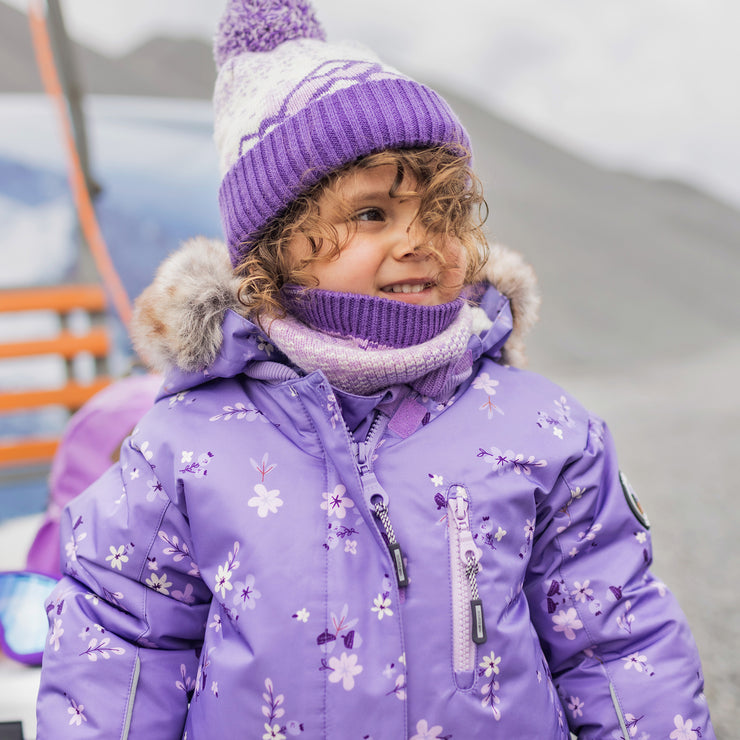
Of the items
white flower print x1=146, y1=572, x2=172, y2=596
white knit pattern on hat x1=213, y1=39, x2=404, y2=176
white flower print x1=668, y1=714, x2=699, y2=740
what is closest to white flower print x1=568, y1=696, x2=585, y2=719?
white flower print x1=668, y1=714, x2=699, y2=740

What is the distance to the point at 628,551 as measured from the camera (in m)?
0.91

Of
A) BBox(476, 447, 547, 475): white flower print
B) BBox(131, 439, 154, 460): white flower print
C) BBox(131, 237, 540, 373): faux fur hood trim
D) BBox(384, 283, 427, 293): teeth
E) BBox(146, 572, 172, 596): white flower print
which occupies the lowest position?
BBox(146, 572, 172, 596): white flower print

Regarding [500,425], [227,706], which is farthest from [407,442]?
[227,706]

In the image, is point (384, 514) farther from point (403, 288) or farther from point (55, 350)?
point (55, 350)

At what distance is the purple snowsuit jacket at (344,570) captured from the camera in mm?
764

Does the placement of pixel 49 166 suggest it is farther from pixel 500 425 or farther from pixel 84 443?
pixel 500 425

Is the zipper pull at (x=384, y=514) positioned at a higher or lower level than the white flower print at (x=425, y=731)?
higher

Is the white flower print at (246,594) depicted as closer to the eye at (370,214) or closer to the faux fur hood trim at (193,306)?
the faux fur hood trim at (193,306)

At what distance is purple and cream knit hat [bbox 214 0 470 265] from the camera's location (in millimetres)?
854

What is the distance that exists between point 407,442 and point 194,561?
299mm

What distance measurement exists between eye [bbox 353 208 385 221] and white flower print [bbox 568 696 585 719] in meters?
0.67

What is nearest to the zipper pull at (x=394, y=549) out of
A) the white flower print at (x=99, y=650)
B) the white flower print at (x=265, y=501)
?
the white flower print at (x=265, y=501)

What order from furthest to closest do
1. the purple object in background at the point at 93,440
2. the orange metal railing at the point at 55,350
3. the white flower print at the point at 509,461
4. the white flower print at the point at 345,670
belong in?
the orange metal railing at the point at 55,350 < the purple object in background at the point at 93,440 < the white flower print at the point at 509,461 < the white flower print at the point at 345,670

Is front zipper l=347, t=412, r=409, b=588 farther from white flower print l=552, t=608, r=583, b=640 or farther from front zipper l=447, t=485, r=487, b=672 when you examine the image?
white flower print l=552, t=608, r=583, b=640
